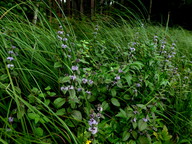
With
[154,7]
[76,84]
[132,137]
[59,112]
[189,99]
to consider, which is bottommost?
[132,137]

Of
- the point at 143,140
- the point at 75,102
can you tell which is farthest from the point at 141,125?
the point at 75,102

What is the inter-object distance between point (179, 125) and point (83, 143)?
0.82m

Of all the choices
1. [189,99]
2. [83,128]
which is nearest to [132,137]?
[83,128]

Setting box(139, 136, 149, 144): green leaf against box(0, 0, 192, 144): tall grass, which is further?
box(139, 136, 149, 144): green leaf

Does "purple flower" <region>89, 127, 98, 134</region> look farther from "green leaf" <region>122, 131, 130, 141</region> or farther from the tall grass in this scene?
"green leaf" <region>122, 131, 130, 141</region>

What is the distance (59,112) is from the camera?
3.47ft

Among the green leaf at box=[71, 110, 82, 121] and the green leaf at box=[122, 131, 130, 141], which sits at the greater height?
the green leaf at box=[71, 110, 82, 121]

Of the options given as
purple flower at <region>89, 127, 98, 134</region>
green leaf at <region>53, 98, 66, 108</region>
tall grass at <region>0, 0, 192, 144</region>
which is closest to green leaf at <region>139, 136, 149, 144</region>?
tall grass at <region>0, 0, 192, 144</region>

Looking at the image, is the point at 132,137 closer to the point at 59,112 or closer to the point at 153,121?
the point at 153,121

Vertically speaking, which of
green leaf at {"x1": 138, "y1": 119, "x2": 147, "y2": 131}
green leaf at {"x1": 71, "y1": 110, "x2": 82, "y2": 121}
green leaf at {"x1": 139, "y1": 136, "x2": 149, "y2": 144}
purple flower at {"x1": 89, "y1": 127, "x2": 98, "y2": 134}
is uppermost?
green leaf at {"x1": 71, "y1": 110, "x2": 82, "y2": 121}

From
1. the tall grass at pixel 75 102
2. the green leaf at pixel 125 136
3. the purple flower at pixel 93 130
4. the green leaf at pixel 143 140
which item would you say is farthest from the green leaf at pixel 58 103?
the green leaf at pixel 143 140

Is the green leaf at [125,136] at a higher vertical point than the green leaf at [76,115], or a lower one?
lower

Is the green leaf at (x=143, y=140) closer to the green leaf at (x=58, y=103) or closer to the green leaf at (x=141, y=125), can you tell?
the green leaf at (x=141, y=125)

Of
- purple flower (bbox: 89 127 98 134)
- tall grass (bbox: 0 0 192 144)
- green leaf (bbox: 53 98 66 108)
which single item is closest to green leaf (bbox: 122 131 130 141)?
tall grass (bbox: 0 0 192 144)
